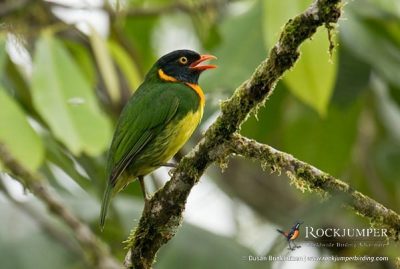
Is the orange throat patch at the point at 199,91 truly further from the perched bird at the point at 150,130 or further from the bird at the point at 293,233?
the bird at the point at 293,233

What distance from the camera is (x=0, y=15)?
20.0 ft

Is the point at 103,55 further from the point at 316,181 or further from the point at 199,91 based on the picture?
the point at 316,181

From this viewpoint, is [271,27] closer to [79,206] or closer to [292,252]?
[292,252]

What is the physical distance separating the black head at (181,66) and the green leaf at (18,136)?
1.16m

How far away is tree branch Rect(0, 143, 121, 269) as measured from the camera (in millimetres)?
5012


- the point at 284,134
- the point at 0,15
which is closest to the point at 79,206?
the point at 0,15

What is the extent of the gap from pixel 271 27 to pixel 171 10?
2.43 meters

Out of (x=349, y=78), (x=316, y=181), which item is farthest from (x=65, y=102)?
(x=349, y=78)

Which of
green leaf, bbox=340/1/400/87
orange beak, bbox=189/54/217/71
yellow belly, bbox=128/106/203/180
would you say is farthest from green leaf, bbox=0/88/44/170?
green leaf, bbox=340/1/400/87

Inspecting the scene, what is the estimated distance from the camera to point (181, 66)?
18.9 feet

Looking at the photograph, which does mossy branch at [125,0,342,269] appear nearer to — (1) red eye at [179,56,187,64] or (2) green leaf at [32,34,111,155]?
(2) green leaf at [32,34,111,155]

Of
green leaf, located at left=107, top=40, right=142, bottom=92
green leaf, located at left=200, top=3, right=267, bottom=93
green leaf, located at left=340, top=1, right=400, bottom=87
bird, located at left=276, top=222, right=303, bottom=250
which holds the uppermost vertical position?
green leaf, located at left=340, top=1, right=400, bottom=87

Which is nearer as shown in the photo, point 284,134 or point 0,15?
point 0,15

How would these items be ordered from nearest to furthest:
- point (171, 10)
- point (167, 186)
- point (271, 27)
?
point (167, 186) → point (271, 27) → point (171, 10)
